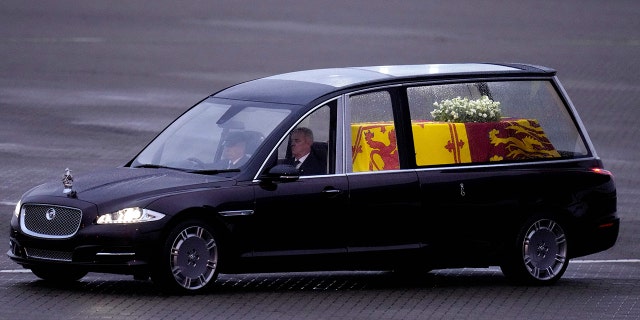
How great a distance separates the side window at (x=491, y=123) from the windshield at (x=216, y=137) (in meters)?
1.30

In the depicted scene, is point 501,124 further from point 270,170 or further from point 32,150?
point 32,150

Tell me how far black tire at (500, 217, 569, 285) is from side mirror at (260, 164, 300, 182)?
212 centimetres

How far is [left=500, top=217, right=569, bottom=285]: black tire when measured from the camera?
1409 centimetres

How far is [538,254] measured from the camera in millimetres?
14219

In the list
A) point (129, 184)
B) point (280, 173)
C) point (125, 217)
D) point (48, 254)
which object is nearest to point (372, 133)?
point (280, 173)

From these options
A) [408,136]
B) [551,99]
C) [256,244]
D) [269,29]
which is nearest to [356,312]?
[256,244]

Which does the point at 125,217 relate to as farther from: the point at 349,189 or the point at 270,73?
the point at 270,73

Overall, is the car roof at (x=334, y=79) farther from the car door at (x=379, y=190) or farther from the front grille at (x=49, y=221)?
the front grille at (x=49, y=221)

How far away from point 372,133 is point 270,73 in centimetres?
1849

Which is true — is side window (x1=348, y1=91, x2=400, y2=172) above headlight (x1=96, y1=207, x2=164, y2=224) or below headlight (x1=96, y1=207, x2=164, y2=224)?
above

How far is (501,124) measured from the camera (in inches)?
565

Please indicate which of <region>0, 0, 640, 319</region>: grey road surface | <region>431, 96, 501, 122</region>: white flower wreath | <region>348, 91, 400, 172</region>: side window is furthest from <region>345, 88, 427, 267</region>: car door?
<region>431, 96, 501, 122</region>: white flower wreath

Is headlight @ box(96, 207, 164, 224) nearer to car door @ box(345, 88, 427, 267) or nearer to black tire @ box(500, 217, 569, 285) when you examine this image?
car door @ box(345, 88, 427, 267)

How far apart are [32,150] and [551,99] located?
413 inches
